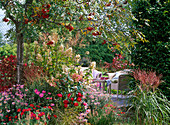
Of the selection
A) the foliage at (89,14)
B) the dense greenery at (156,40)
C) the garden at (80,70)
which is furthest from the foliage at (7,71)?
the dense greenery at (156,40)

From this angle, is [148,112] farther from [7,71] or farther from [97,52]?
[97,52]

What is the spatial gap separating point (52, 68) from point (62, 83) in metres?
0.42

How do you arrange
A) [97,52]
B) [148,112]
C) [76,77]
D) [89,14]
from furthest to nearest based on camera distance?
[97,52] < [76,77] < [148,112] < [89,14]

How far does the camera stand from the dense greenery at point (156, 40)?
4000 millimetres

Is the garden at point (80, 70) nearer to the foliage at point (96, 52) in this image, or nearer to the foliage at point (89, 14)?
the foliage at point (89, 14)

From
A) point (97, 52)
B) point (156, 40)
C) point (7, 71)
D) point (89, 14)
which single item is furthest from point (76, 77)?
A: point (97, 52)

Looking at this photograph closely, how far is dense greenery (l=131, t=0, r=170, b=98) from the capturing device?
4000 mm

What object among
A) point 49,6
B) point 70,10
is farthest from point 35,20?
point 70,10

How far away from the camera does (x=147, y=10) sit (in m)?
4.16

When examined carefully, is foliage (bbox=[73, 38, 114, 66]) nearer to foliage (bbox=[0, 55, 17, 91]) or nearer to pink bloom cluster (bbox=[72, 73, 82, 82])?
foliage (bbox=[0, 55, 17, 91])

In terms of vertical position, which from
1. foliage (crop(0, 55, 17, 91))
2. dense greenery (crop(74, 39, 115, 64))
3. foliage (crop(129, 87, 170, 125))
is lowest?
foliage (crop(129, 87, 170, 125))

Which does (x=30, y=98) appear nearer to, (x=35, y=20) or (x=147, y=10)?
(x=35, y=20)

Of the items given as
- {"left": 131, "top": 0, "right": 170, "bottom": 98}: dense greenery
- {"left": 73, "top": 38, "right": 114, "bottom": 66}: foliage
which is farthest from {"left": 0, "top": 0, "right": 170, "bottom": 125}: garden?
{"left": 73, "top": 38, "right": 114, "bottom": 66}: foliage

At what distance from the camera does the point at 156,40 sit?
414cm
